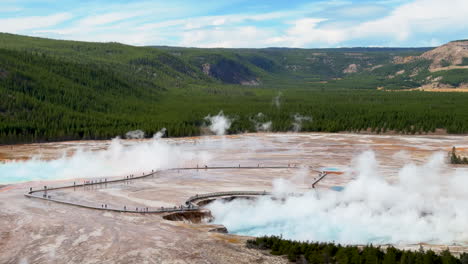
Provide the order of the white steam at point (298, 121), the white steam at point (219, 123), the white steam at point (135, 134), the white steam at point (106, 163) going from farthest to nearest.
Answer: the white steam at point (298, 121), the white steam at point (219, 123), the white steam at point (135, 134), the white steam at point (106, 163)

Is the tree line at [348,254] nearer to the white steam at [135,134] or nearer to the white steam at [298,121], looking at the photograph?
the white steam at [135,134]

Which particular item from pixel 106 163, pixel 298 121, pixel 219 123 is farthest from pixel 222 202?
pixel 298 121

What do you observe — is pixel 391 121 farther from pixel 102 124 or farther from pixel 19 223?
pixel 19 223

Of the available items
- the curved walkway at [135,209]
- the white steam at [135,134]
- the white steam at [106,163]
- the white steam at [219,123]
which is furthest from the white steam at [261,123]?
the curved walkway at [135,209]

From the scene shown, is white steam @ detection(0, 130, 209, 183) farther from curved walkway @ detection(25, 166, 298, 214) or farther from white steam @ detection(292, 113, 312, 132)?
white steam @ detection(292, 113, 312, 132)

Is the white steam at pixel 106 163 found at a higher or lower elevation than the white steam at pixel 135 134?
lower

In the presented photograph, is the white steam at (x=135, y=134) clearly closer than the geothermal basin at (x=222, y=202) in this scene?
No

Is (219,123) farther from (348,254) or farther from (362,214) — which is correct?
(348,254)
